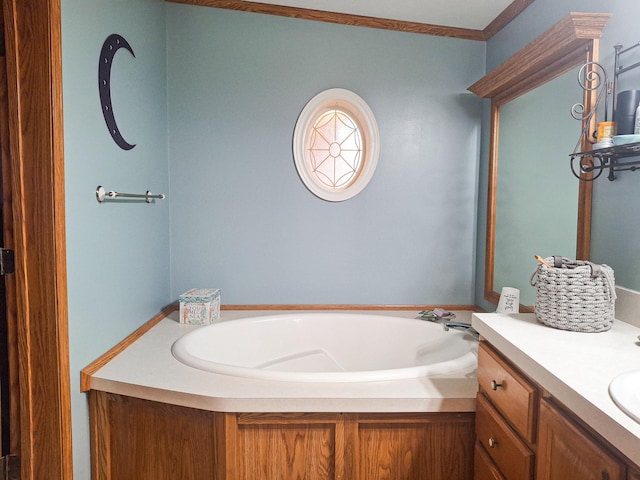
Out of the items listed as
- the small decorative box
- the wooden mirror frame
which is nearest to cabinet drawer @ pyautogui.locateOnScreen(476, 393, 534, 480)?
the wooden mirror frame

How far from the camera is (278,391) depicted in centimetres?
150

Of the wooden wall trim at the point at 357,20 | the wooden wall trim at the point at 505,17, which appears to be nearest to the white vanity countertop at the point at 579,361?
the wooden wall trim at the point at 505,17

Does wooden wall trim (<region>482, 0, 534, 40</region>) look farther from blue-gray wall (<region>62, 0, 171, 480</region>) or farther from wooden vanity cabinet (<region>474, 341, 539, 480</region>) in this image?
blue-gray wall (<region>62, 0, 171, 480</region>)

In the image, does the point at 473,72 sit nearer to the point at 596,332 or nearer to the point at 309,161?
the point at 309,161

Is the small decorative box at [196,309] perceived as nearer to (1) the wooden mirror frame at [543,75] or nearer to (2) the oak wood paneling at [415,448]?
(2) the oak wood paneling at [415,448]

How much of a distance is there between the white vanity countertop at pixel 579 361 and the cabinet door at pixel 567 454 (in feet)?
0.15

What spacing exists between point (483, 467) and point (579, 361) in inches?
21.7

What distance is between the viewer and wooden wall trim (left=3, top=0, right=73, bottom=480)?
140 cm

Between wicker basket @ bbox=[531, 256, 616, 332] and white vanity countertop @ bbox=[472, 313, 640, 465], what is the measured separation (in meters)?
0.03

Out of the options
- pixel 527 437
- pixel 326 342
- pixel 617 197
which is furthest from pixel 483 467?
pixel 326 342

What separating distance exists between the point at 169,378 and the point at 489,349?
1135 mm

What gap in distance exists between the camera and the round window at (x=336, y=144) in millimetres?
2559

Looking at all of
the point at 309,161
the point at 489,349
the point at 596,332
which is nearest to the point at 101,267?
the point at 309,161

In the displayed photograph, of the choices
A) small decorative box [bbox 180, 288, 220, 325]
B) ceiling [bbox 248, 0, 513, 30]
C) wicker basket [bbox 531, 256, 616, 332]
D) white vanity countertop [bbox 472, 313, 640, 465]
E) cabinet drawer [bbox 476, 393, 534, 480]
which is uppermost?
ceiling [bbox 248, 0, 513, 30]
